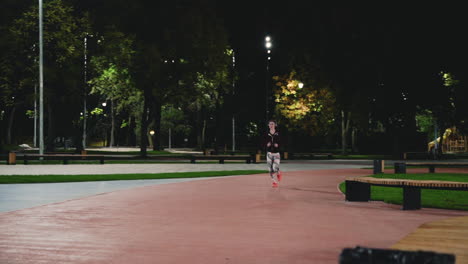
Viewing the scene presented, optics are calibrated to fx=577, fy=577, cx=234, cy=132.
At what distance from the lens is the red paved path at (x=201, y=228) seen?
7.45 metres

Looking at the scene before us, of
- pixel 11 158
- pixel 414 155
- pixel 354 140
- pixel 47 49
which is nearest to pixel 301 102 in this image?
pixel 414 155

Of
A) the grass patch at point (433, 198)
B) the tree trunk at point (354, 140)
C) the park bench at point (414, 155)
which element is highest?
the tree trunk at point (354, 140)

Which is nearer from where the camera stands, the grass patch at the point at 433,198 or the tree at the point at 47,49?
the grass patch at the point at 433,198

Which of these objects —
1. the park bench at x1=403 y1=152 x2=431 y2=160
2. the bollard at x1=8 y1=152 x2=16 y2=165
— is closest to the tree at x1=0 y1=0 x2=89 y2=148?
the bollard at x1=8 y1=152 x2=16 y2=165

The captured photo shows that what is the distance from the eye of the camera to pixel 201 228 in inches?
389

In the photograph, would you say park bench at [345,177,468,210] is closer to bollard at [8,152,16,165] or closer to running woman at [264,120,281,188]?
running woman at [264,120,281,188]

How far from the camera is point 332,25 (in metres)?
47.1

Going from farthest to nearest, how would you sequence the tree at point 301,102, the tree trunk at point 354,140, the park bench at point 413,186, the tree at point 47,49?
the tree trunk at point 354,140 → the tree at point 301,102 → the tree at point 47,49 → the park bench at point 413,186

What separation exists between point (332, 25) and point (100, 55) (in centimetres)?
1884

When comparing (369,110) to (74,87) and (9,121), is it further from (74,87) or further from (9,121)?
(9,121)

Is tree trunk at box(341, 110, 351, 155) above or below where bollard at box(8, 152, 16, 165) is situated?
above

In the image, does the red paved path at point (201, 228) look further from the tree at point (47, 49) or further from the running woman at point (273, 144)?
the tree at point (47, 49)

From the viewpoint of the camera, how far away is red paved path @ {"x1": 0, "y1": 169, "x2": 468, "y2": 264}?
745 cm

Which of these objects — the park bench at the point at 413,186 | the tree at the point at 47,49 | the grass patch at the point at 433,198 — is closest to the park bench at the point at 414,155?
the tree at the point at 47,49
